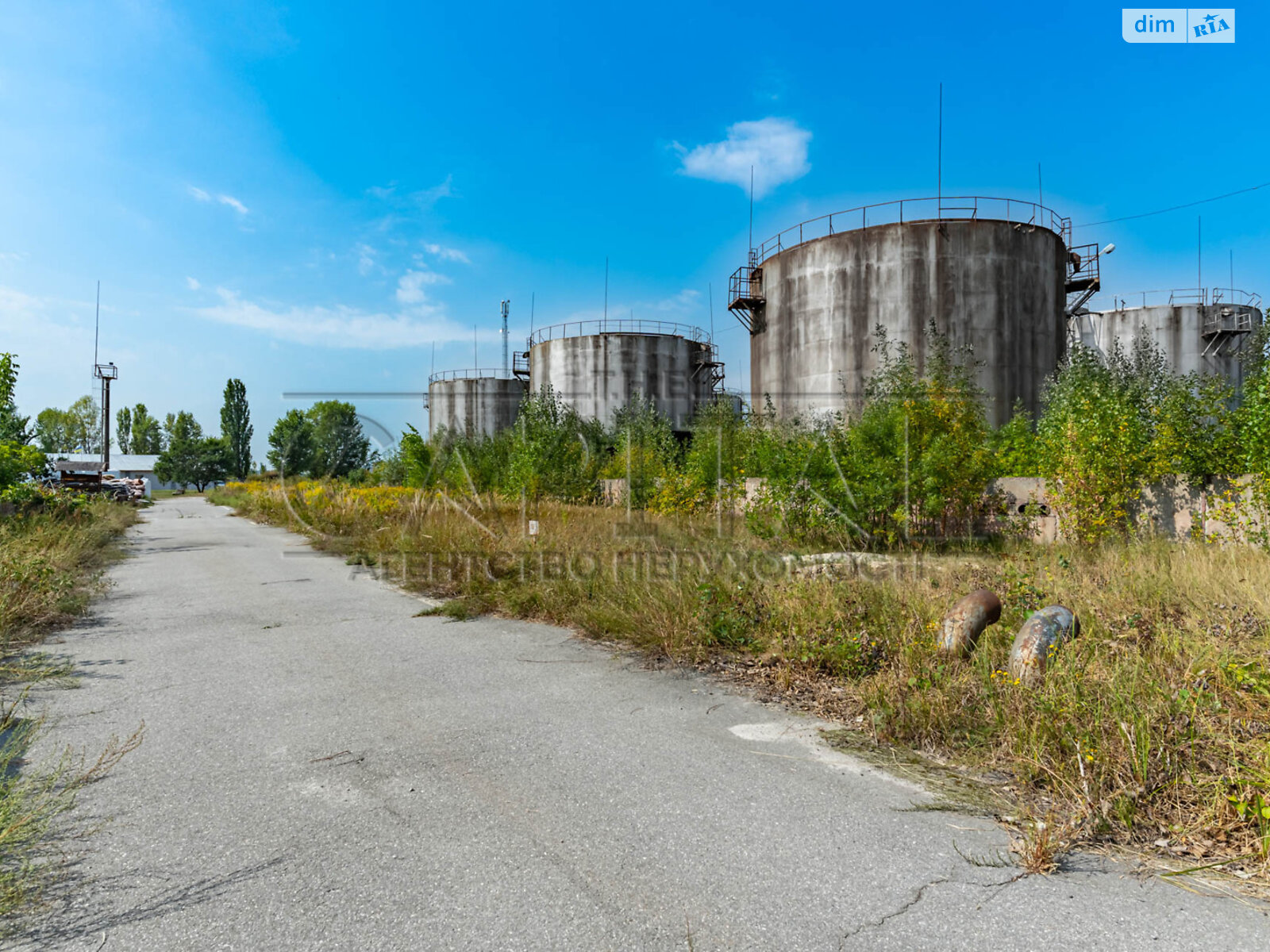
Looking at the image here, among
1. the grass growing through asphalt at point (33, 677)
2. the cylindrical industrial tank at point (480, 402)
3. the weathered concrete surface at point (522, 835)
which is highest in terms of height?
the cylindrical industrial tank at point (480, 402)

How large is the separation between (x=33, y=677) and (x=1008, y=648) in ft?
25.0

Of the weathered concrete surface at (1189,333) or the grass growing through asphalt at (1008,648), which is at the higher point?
the weathered concrete surface at (1189,333)

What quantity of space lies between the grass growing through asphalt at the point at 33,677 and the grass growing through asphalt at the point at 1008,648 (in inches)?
150

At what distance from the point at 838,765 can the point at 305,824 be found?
2.75 metres

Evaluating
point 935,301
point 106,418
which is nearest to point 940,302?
point 935,301

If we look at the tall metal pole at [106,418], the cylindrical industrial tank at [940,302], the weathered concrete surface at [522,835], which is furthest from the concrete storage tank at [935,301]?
the tall metal pole at [106,418]

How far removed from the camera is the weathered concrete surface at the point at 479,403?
47406 mm

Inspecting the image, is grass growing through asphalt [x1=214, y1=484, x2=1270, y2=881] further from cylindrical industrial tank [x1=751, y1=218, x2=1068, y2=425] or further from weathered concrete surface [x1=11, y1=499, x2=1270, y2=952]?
cylindrical industrial tank [x1=751, y1=218, x2=1068, y2=425]

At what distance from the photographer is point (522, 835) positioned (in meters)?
3.03

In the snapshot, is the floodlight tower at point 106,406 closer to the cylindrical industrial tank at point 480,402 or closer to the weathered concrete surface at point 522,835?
the cylindrical industrial tank at point 480,402

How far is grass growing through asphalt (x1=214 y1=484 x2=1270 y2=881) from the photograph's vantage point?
3.07 metres

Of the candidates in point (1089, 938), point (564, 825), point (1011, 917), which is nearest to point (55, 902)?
point (564, 825)

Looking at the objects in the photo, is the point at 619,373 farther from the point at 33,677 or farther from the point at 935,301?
the point at 33,677

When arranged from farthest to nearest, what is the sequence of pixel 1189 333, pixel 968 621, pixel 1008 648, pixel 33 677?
pixel 1189 333 → pixel 33 677 → pixel 968 621 → pixel 1008 648
